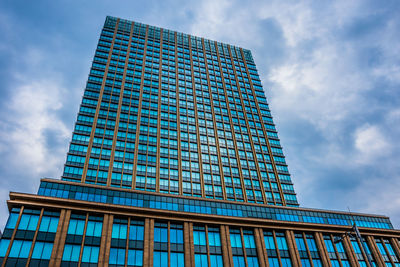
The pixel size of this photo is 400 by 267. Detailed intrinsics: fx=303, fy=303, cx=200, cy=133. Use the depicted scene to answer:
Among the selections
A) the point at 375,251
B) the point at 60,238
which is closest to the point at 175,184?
the point at 60,238

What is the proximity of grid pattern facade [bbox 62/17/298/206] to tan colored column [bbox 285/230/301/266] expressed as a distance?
1946 cm

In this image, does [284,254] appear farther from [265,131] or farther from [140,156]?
[265,131]

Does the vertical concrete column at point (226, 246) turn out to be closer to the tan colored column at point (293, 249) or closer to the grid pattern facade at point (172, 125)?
the tan colored column at point (293, 249)

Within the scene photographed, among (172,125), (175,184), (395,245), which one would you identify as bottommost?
(395,245)

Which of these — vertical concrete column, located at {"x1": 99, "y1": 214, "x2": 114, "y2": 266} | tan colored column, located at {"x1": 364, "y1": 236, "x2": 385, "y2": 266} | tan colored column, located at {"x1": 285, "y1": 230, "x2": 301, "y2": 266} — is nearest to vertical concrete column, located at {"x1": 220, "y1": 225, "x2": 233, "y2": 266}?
tan colored column, located at {"x1": 285, "y1": 230, "x2": 301, "y2": 266}

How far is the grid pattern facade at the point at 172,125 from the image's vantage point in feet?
248

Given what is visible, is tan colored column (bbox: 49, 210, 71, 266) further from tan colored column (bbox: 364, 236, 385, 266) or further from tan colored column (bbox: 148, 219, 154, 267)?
tan colored column (bbox: 364, 236, 385, 266)

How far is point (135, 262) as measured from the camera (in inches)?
1927

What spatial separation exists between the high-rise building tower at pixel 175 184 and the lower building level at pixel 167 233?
0.19m

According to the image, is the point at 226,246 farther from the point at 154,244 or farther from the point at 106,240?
the point at 106,240

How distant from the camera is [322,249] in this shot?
6016cm

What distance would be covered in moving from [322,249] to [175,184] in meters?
35.7

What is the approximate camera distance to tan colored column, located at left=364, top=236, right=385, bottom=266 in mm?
62228

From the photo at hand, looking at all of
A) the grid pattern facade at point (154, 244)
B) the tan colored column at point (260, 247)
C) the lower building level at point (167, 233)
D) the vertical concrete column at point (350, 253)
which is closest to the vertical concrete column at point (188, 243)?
the grid pattern facade at point (154, 244)
